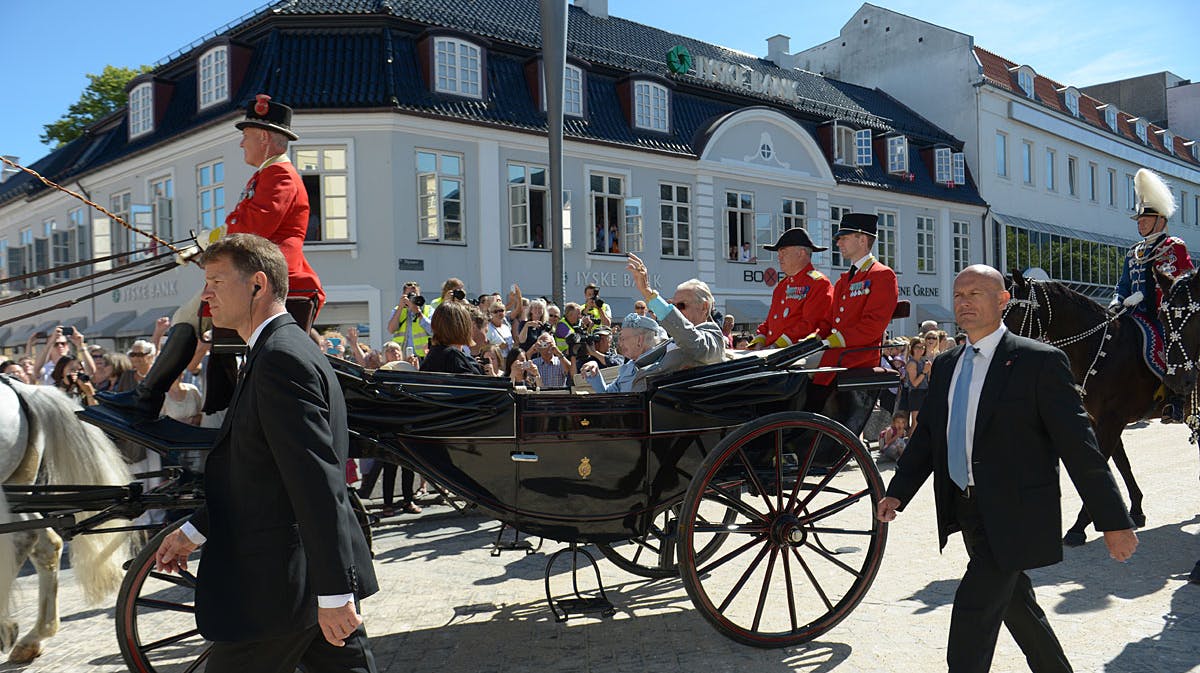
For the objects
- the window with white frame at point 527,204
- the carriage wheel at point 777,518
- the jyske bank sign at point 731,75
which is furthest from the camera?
the jyske bank sign at point 731,75

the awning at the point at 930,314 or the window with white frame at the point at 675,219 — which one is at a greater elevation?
the window with white frame at the point at 675,219

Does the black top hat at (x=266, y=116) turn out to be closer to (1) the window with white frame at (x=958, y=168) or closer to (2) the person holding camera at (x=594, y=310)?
(2) the person holding camera at (x=594, y=310)

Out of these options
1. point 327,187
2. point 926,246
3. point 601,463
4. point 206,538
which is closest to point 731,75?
point 926,246

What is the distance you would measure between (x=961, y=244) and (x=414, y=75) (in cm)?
2127

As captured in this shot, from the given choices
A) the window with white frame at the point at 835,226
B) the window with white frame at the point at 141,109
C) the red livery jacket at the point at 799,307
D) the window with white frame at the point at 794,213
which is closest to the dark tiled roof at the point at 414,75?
the window with white frame at the point at 141,109

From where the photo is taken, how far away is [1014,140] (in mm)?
33062

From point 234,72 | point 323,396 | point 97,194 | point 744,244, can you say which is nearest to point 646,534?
point 323,396

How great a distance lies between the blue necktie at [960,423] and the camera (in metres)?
3.38

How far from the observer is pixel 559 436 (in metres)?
4.33

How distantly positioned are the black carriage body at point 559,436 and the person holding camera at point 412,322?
5577 millimetres

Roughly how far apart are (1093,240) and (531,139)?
2752 centimetres

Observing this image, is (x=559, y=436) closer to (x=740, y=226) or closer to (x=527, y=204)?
(x=527, y=204)

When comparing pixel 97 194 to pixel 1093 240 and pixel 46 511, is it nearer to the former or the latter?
pixel 46 511

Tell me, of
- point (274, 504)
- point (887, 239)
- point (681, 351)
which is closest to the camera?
point (274, 504)
